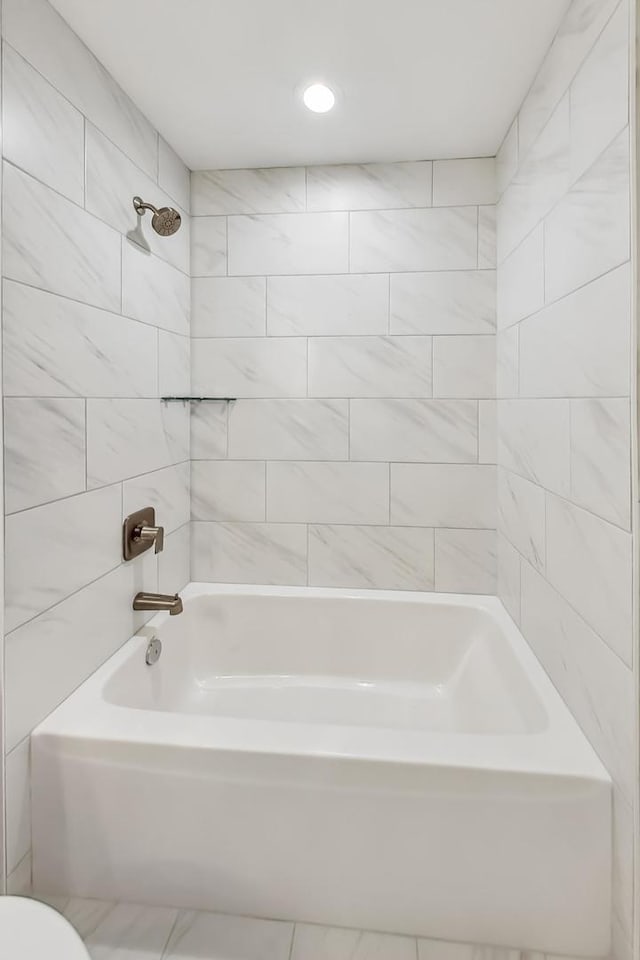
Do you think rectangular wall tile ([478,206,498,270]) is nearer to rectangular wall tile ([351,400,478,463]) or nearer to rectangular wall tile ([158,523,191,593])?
rectangular wall tile ([351,400,478,463])

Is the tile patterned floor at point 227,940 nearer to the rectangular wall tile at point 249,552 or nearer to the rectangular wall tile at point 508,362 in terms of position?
the rectangular wall tile at point 249,552

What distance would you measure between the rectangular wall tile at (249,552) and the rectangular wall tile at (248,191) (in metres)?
1.26

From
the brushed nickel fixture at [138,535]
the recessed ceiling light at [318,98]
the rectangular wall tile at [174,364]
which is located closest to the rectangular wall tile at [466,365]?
the recessed ceiling light at [318,98]

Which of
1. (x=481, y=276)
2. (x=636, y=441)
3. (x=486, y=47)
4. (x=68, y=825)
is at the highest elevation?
(x=486, y=47)

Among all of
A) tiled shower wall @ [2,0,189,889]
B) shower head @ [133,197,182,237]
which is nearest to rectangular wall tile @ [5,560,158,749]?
tiled shower wall @ [2,0,189,889]

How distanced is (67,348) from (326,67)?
108 centimetres

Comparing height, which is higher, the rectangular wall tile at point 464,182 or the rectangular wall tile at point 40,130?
the rectangular wall tile at point 464,182

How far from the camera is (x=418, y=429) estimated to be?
216 cm

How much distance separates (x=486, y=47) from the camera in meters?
1.49

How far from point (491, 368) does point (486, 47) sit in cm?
99

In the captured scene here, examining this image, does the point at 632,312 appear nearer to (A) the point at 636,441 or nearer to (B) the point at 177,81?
(A) the point at 636,441

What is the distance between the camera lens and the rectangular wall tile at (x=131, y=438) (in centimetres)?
154

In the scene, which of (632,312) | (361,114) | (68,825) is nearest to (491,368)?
(361,114)

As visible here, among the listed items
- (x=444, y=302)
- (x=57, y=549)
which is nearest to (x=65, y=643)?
(x=57, y=549)
